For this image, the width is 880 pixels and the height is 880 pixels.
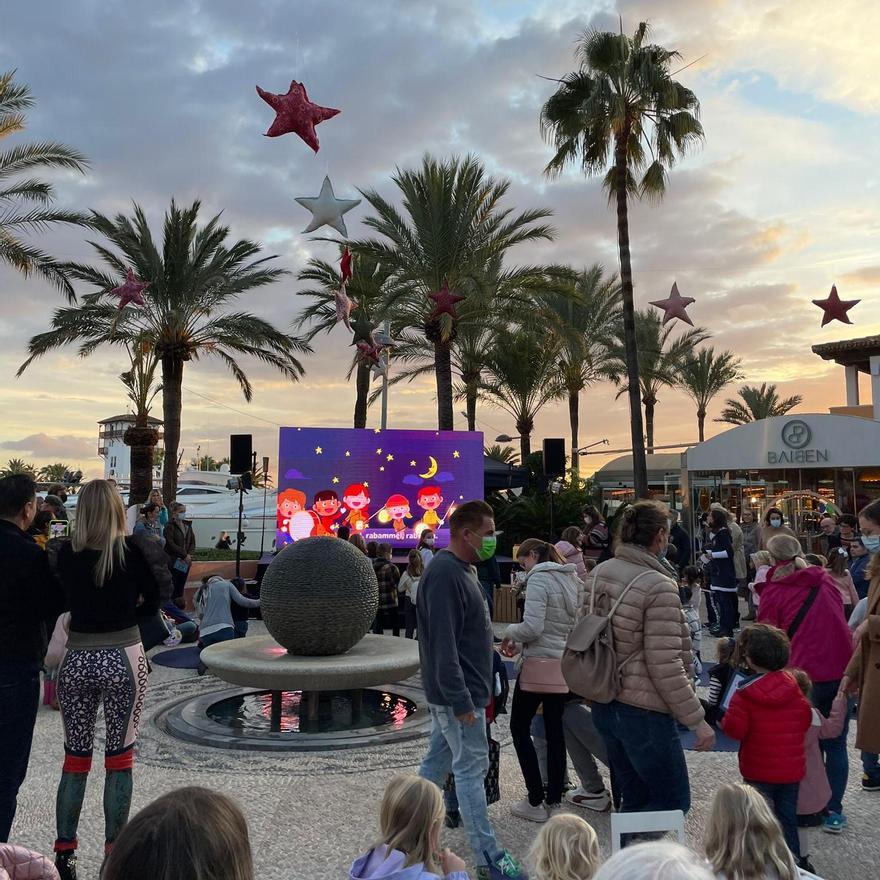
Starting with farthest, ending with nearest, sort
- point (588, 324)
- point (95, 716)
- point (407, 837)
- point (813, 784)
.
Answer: point (588, 324) → point (813, 784) → point (95, 716) → point (407, 837)

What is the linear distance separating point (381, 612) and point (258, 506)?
2255 centimetres

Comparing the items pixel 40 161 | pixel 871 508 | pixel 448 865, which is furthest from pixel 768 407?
pixel 448 865

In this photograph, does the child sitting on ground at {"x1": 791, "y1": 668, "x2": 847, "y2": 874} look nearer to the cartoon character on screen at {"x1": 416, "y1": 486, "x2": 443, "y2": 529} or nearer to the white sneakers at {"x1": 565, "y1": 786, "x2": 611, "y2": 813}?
the white sneakers at {"x1": 565, "y1": 786, "x2": 611, "y2": 813}

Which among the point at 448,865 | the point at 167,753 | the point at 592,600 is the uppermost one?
the point at 592,600

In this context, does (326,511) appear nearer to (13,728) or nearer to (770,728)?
(13,728)

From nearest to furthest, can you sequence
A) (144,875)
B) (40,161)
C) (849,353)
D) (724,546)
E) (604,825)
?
(144,875) → (604,825) → (724,546) → (40,161) → (849,353)

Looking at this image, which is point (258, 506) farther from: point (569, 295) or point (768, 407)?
point (768, 407)

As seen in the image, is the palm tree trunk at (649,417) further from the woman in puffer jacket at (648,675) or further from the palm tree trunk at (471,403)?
the woman in puffer jacket at (648,675)

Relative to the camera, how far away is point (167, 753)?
19.9 ft

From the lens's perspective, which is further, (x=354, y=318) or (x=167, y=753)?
(x=354, y=318)

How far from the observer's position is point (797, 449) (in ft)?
65.6

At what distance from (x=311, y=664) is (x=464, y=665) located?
301cm

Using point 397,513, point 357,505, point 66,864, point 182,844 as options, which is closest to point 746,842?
point 182,844

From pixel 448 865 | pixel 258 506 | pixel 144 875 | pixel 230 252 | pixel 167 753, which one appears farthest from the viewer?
pixel 258 506
